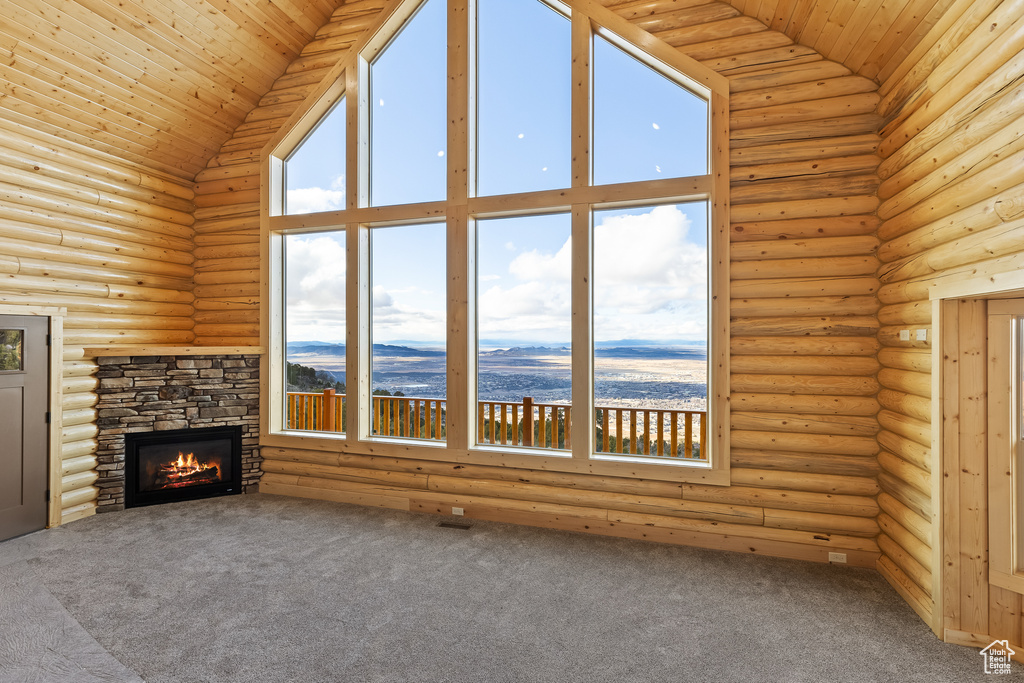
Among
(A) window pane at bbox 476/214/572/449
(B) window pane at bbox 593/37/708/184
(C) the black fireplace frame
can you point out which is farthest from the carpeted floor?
(B) window pane at bbox 593/37/708/184

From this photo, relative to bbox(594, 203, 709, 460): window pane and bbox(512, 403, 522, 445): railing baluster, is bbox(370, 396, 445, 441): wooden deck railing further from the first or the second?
bbox(594, 203, 709, 460): window pane

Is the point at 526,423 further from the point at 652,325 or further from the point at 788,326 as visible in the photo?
the point at 788,326

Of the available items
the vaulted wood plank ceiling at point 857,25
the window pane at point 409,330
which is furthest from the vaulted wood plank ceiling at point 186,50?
the window pane at point 409,330

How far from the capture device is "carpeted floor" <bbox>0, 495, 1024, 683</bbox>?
256 cm

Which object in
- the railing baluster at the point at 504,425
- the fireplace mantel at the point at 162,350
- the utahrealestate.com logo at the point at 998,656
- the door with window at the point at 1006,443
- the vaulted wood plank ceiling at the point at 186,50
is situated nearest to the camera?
the utahrealestate.com logo at the point at 998,656

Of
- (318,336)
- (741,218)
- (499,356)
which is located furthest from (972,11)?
(318,336)

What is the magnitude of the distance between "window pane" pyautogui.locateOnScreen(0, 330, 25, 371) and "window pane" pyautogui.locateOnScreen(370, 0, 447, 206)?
342cm

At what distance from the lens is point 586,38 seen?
459 cm

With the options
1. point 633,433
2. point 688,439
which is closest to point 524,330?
point 633,433

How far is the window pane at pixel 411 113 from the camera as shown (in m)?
5.17

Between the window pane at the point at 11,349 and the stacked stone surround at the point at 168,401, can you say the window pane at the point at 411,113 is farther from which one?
the window pane at the point at 11,349

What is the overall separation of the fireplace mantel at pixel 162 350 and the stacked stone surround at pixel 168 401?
0.38 feet

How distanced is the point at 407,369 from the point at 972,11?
198 inches

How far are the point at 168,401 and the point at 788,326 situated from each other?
20.5ft
